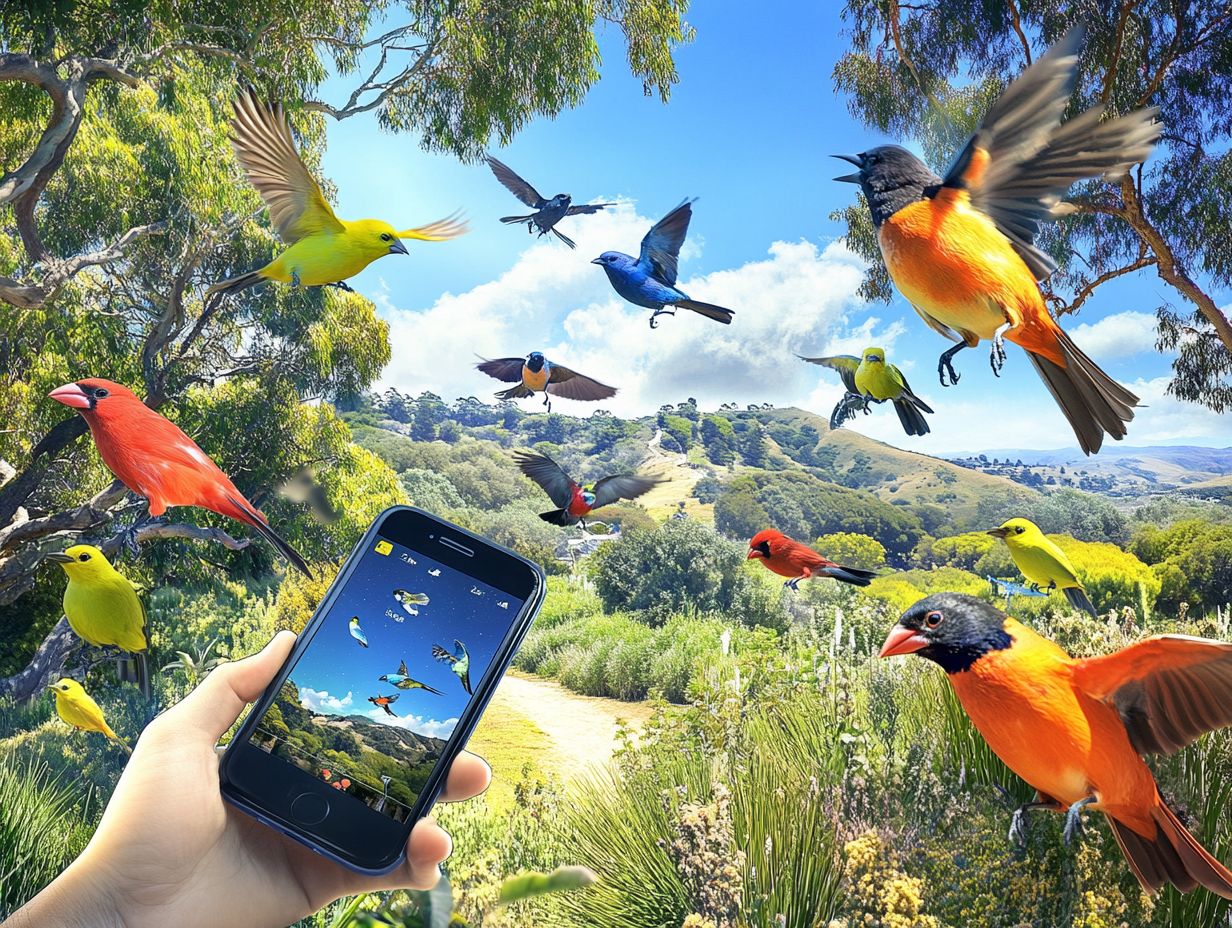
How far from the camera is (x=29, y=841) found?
2.01 metres

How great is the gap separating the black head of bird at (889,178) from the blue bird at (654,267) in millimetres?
739

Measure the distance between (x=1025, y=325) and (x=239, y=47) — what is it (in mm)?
2696

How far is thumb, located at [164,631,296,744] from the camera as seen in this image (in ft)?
2.43

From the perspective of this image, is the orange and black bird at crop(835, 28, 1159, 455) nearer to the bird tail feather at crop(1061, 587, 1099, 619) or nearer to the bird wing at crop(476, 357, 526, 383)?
the bird tail feather at crop(1061, 587, 1099, 619)

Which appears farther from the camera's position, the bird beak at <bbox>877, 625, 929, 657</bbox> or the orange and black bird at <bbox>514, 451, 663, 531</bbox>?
the orange and black bird at <bbox>514, 451, 663, 531</bbox>

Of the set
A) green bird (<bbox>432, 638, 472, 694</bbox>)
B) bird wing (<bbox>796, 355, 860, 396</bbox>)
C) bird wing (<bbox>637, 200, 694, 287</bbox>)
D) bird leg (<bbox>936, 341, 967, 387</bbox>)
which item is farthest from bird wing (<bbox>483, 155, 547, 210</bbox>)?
green bird (<bbox>432, 638, 472, 694</bbox>)

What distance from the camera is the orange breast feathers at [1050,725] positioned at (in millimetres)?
936

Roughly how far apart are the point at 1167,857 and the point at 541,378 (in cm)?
199

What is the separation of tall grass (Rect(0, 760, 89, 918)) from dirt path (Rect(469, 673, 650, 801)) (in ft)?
3.91

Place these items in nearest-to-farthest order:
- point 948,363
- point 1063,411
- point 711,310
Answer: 1. point 1063,411
2. point 948,363
3. point 711,310

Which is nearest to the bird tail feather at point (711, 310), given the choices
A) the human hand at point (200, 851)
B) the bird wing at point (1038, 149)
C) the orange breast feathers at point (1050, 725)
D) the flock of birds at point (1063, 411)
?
the flock of birds at point (1063, 411)

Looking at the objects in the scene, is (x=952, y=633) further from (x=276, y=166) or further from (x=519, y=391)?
(x=519, y=391)

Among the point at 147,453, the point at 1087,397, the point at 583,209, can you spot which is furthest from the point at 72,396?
the point at 1087,397

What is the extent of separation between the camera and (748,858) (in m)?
1.33
